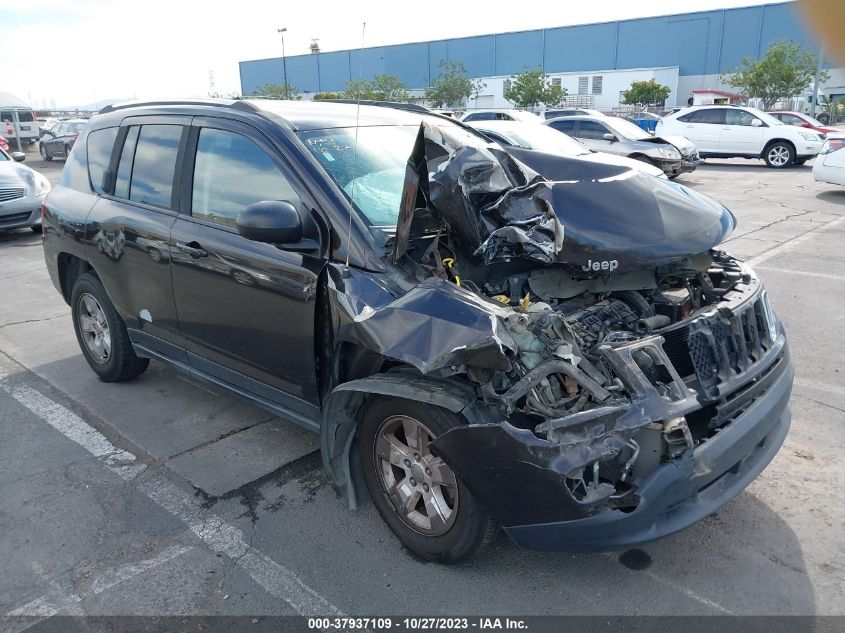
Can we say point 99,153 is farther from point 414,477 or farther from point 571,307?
point 571,307

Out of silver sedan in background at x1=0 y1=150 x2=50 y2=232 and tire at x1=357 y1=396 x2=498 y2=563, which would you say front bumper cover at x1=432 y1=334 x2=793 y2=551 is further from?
silver sedan in background at x1=0 y1=150 x2=50 y2=232

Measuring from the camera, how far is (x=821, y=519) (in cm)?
333

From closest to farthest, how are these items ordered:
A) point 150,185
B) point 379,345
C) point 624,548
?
point 624,548, point 379,345, point 150,185

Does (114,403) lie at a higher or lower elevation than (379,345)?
lower

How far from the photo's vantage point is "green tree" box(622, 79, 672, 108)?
159 feet

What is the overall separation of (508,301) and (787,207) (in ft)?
37.6

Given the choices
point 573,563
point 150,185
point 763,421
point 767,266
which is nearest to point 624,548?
point 573,563

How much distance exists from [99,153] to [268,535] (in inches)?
125

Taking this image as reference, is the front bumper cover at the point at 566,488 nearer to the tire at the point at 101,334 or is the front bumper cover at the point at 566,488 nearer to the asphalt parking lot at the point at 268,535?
the asphalt parking lot at the point at 268,535

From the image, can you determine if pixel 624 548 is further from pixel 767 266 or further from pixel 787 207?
pixel 787 207

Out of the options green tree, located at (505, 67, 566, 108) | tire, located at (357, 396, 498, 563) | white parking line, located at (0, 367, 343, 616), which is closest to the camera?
tire, located at (357, 396, 498, 563)

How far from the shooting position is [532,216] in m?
3.15

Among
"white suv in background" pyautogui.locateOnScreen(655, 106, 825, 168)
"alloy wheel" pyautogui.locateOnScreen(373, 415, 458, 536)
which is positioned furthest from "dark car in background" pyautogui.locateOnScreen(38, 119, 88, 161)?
"alloy wheel" pyautogui.locateOnScreen(373, 415, 458, 536)

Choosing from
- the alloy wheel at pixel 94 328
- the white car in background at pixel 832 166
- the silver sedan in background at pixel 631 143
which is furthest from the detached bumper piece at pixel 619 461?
the silver sedan in background at pixel 631 143
